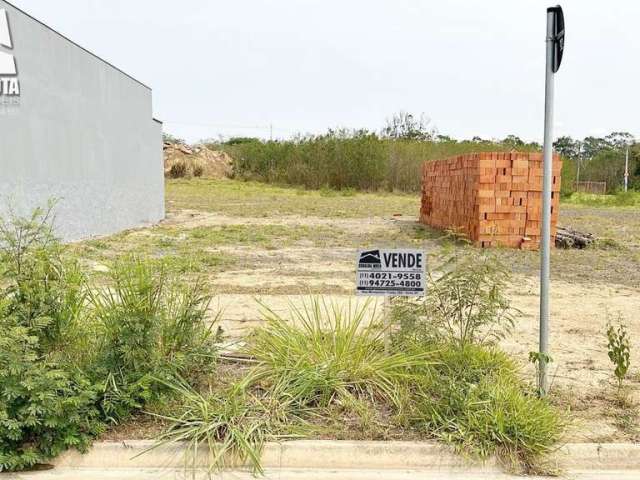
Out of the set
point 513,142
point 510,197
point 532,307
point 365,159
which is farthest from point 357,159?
point 532,307

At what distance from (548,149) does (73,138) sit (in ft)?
37.4

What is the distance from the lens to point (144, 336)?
12.3 feet

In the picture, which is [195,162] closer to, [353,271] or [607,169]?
[607,169]

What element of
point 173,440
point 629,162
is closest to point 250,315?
point 173,440

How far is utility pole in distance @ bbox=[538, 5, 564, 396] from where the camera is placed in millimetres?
3822

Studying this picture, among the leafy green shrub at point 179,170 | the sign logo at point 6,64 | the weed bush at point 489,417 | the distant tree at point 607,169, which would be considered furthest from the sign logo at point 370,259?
the distant tree at point 607,169

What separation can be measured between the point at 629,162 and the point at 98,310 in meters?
53.2

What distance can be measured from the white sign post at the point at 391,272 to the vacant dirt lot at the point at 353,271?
1172mm

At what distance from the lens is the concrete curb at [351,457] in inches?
134

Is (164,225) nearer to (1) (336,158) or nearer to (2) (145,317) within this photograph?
(2) (145,317)

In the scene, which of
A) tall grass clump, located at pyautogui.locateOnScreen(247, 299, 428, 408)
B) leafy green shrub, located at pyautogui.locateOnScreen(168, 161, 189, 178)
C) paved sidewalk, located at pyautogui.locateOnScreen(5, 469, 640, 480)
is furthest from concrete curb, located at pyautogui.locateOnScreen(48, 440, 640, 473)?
leafy green shrub, located at pyautogui.locateOnScreen(168, 161, 189, 178)

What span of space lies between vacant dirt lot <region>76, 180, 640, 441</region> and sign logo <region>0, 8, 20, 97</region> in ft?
9.74

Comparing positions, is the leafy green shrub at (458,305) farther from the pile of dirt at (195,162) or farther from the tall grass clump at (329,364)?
the pile of dirt at (195,162)

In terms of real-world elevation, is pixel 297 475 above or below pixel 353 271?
below
